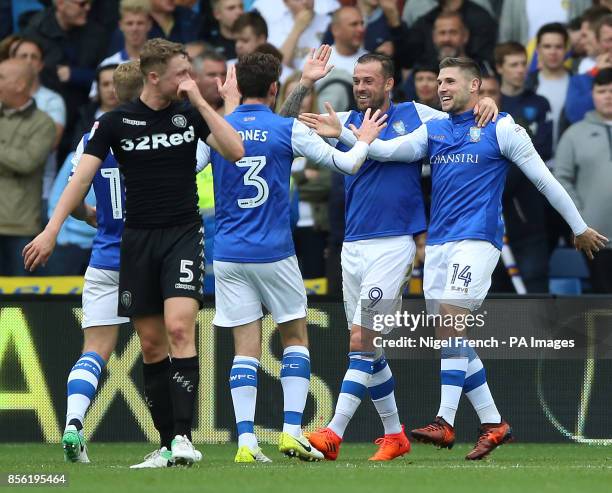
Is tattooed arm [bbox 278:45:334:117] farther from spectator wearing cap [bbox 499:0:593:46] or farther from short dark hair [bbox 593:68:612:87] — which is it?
spectator wearing cap [bbox 499:0:593:46]

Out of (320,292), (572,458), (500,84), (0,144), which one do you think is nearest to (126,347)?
(320,292)

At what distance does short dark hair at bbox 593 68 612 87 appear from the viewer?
13.3 meters

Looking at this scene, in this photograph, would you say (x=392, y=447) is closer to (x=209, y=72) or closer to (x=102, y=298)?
(x=102, y=298)

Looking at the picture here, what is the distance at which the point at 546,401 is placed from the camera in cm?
1169

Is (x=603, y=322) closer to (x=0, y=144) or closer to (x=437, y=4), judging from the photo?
(x=437, y=4)

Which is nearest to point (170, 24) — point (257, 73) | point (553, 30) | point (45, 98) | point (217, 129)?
point (45, 98)

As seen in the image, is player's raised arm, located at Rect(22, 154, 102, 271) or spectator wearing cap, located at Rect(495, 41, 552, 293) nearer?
player's raised arm, located at Rect(22, 154, 102, 271)

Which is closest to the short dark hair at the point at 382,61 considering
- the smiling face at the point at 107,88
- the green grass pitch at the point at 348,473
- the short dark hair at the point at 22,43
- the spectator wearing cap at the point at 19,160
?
the green grass pitch at the point at 348,473

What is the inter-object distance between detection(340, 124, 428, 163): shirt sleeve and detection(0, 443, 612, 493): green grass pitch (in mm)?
2021

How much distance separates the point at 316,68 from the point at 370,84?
0.41 metres

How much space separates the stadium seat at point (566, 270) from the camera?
13812mm

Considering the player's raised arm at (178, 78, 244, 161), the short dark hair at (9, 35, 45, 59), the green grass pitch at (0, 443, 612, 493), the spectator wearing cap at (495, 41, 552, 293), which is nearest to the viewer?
the green grass pitch at (0, 443, 612, 493)

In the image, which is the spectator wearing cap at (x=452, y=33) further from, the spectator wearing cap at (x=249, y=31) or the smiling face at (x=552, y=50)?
the spectator wearing cap at (x=249, y=31)

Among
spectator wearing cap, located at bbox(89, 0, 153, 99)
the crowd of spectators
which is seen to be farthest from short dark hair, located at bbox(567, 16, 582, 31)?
spectator wearing cap, located at bbox(89, 0, 153, 99)
